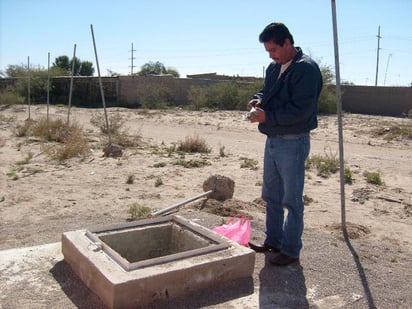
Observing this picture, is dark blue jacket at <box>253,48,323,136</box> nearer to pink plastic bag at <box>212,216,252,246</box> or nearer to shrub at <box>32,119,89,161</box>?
pink plastic bag at <box>212,216,252,246</box>

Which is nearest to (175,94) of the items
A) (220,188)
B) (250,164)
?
(250,164)

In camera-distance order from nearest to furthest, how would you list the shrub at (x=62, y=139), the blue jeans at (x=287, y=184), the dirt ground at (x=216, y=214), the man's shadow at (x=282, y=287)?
the man's shadow at (x=282, y=287) < the dirt ground at (x=216, y=214) < the blue jeans at (x=287, y=184) < the shrub at (x=62, y=139)

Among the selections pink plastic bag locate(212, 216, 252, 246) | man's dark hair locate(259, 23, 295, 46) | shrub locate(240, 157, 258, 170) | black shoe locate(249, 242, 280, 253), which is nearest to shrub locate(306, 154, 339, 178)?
shrub locate(240, 157, 258, 170)

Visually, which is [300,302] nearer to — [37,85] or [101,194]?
[101,194]

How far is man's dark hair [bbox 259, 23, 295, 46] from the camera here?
340cm

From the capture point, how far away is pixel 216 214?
207 inches

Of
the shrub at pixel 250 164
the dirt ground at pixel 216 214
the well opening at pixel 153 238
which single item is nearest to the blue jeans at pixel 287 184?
the dirt ground at pixel 216 214

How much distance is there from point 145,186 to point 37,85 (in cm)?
2529

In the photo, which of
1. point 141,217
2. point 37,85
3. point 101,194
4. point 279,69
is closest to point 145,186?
point 101,194

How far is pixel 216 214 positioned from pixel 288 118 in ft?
6.98

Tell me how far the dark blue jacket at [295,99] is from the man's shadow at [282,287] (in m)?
1.06

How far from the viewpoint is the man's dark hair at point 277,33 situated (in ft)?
11.2

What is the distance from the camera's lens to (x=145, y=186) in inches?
273

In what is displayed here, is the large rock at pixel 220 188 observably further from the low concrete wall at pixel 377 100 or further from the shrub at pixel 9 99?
the shrub at pixel 9 99
